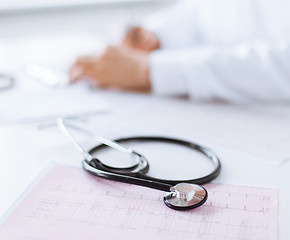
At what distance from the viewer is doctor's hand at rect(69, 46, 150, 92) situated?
0.89 meters

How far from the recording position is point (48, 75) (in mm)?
994

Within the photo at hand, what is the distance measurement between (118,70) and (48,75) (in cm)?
21

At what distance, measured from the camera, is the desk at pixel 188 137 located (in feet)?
1.56

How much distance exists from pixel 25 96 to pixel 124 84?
229 millimetres

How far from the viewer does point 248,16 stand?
1.01 m

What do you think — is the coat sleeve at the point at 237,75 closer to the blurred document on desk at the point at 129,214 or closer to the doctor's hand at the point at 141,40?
the doctor's hand at the point at 141,40

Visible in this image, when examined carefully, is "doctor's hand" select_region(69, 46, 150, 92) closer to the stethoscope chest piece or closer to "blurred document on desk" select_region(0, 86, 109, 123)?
"blurred document on desk" select_region(0, 86, 109, 123)

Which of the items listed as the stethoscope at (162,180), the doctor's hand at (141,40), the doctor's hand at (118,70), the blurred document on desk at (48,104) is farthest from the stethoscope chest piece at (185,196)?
the doctor's hand at (141,40)

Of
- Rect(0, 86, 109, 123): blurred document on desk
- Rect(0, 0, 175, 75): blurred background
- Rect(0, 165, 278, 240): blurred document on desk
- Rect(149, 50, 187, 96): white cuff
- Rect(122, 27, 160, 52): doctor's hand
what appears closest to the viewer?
Rect(0, 165, 278, 240): blurred document on desk

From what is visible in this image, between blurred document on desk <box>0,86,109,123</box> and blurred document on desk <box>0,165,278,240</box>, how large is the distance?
28 centimetres

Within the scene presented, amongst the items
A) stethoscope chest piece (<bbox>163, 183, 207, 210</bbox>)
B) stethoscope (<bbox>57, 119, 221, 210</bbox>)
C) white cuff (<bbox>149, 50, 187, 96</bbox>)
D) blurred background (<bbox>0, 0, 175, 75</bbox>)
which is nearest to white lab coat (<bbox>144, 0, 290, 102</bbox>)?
white cuff (<bbox>149, 50, 187, 96</bbox>)

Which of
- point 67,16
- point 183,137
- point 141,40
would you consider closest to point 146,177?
point 183,137

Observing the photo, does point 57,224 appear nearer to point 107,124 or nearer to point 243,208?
point 243,208

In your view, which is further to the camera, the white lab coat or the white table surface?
the white lab coat
